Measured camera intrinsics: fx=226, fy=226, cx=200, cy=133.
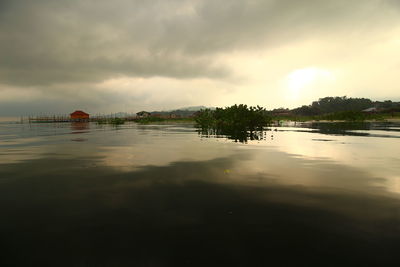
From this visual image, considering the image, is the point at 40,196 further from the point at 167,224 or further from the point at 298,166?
the point at 298,166

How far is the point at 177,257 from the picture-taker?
4.92 metres

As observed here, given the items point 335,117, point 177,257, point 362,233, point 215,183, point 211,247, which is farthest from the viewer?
point 335,117

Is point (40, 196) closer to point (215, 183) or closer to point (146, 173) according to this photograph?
point (146, 173)

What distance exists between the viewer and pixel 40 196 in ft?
29.5

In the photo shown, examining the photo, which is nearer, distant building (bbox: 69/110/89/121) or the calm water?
the calm water

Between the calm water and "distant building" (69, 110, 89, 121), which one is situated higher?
"distant building" (69, 110, 89, 121)

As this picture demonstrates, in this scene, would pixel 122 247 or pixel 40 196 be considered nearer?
pixel 122 247

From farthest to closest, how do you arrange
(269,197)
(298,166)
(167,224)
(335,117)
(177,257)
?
(335,117)
(298,166)
(269,197)
(167,224)
(177,257)

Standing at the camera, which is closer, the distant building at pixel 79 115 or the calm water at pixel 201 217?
the calm water at pixel 201 217

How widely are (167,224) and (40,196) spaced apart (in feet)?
19.6

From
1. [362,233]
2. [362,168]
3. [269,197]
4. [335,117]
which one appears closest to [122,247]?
[269,197]

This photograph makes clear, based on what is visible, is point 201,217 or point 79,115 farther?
point 79,115

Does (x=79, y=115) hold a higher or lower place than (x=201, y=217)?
higher

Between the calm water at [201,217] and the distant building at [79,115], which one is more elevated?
the distant building at [79,115]
